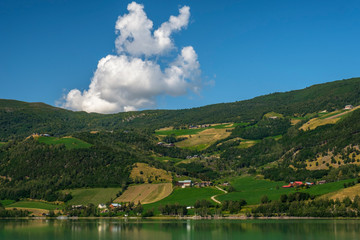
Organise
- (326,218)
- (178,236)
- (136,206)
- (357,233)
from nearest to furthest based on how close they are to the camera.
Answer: (357,233)
(178,236)
(326,218)
(136,206)

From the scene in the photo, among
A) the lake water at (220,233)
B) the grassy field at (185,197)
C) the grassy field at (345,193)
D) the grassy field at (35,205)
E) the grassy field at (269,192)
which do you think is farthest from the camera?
the grassy field at (35,205)

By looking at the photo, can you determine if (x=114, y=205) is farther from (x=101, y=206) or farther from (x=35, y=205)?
(x=35, y=205)

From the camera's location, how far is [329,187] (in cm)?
16325

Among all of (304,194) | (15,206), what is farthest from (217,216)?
(15,206)

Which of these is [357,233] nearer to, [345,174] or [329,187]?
[329,187]

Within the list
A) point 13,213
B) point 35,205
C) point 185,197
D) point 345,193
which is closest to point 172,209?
point 185,197

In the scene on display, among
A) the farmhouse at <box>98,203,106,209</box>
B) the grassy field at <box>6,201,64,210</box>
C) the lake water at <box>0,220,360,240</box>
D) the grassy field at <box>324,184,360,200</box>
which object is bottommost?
the lake water at <box>0,220,360,240</box>

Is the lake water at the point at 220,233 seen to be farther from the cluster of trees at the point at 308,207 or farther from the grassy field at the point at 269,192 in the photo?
the grassy field at the point at 269,192

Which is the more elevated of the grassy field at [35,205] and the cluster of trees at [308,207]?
the grassy field at [35,205]

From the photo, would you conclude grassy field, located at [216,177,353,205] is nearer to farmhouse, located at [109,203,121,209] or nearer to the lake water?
A: farmhouse, located at [109,203,121,209]

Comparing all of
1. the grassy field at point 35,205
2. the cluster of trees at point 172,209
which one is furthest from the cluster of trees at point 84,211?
the cluster of trees at point 172,209

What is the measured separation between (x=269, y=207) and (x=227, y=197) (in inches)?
1287

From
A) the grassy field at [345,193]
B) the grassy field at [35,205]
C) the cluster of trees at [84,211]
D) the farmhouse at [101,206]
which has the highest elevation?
the grassy field at [345,193]

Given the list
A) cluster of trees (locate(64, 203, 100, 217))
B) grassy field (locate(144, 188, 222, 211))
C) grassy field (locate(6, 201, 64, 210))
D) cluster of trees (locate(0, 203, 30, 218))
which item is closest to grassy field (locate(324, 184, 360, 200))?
grassy field (locate(144, 188, 222, 211))
